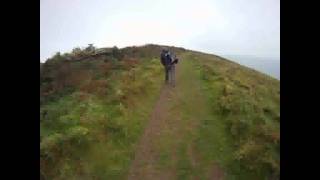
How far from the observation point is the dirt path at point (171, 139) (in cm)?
1383

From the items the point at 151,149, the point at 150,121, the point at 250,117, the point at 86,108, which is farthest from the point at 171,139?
the point at 86,108

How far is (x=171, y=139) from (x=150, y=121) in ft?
6.35

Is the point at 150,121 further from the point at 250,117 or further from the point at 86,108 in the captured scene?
the point at 250,117

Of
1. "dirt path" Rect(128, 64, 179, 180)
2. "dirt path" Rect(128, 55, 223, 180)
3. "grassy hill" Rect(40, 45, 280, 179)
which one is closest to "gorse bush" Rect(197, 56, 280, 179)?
"grassy hill" Rect(40, 45, 280, 179)

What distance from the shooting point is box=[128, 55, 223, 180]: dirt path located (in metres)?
13.8

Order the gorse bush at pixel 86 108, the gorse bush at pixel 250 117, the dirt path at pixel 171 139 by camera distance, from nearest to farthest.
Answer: the dirt path at pixel 171 139, the gorse bush at pixel 250 117, the gorse bush at pixel 86 108

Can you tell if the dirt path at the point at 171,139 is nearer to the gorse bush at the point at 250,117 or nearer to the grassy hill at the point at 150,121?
the grassy hill at the point at 150,121

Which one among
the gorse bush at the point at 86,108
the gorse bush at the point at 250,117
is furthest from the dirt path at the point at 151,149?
the gorse bush at the point at 250,117

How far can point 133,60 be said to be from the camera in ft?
92.1

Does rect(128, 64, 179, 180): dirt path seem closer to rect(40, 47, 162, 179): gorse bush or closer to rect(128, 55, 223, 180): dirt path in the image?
rect(128, 55, 223, 180): dirt path

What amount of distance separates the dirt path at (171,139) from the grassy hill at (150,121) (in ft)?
0.10

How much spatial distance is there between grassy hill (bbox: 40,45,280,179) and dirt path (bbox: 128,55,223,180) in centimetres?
3
